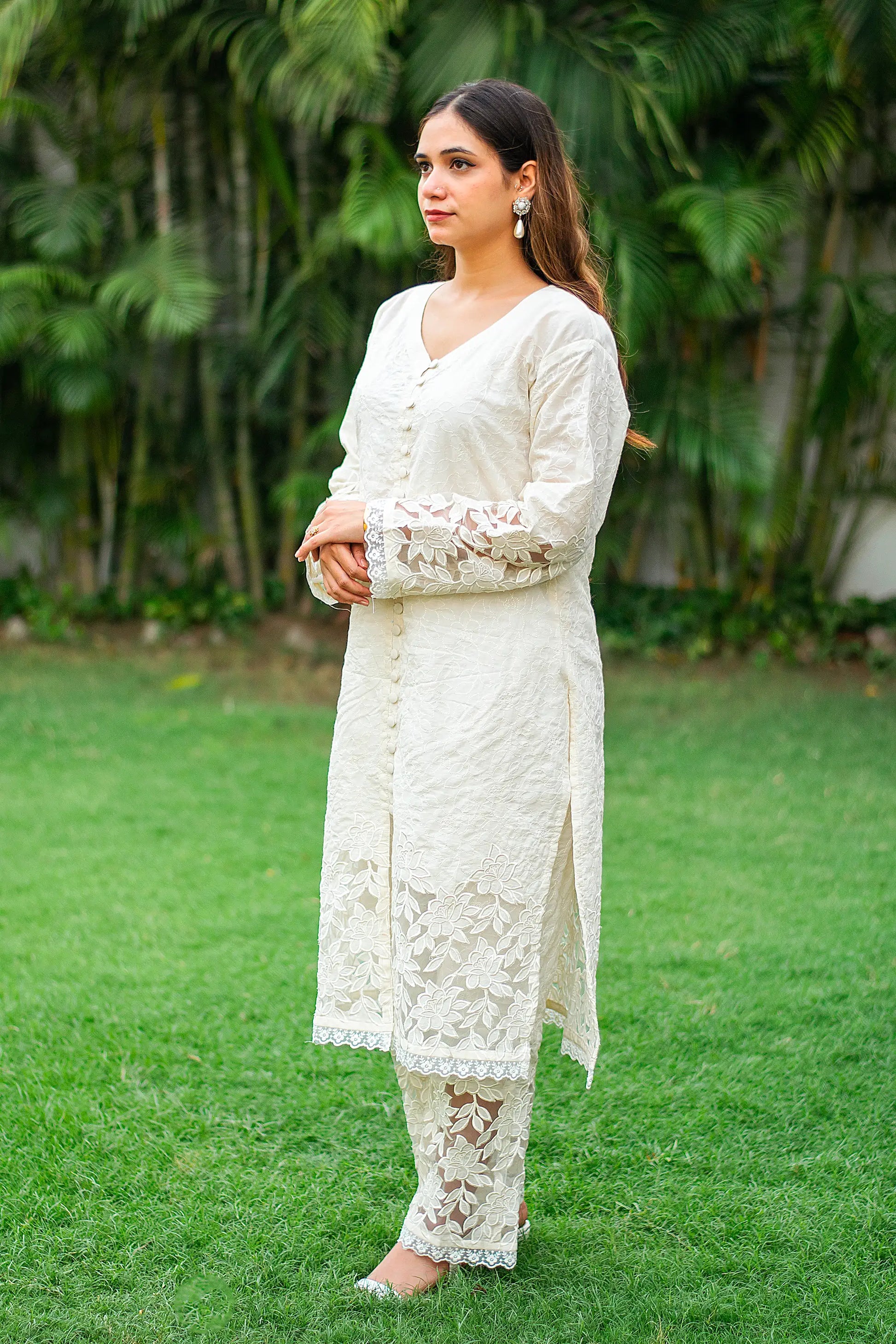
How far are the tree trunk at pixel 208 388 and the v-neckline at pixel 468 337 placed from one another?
4896 mm

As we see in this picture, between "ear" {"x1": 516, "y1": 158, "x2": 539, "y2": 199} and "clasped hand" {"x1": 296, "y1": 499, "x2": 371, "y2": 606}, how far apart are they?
49 cm

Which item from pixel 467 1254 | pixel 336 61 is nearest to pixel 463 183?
pixel 467 1254

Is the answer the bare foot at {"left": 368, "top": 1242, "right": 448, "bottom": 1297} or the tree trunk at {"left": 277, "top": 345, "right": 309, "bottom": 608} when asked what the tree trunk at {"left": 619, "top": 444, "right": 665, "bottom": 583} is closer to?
the tree trunk at {"left": 277, "top": 345, "right": 309, "bottom": 608}

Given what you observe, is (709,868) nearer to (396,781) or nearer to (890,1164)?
(890,1164)

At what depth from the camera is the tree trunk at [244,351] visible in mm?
6641

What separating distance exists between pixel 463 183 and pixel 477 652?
2.11ft

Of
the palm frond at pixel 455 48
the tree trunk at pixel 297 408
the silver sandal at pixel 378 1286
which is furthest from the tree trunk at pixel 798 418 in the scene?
the silver sandal at pixel 378 1286

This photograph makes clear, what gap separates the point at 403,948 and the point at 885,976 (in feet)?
5.73

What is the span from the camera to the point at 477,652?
1.89 m

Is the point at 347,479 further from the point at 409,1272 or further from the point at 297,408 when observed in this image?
the point at 297,408

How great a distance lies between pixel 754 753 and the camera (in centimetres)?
517

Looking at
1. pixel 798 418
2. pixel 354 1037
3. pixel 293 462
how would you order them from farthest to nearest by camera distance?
pixel 293 462 < pixel 798 418 < pixel 354 1037

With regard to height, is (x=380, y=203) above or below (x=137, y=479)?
above

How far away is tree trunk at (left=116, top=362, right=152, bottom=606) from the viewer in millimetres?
6949
